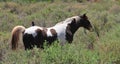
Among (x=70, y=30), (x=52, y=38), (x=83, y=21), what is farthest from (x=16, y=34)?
(x=83, y=21)

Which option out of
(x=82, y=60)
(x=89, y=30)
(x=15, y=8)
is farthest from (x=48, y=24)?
(x=15, y=8)

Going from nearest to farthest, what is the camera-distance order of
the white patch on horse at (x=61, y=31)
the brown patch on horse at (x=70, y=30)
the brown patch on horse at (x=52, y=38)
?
the brown patch on horse at (x=52, y=38) → the white patch on horse at (x=61, y=31) → the brown patch on horse at (x=70, y=30)

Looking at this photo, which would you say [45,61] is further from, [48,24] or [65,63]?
[48,24]

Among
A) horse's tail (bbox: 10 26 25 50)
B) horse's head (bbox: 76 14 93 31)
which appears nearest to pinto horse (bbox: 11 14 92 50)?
horse's tail (bbox: 10 26 25 50)

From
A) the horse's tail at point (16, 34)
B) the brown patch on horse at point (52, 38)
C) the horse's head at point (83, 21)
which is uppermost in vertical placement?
the horse's tail at point (16, 34)

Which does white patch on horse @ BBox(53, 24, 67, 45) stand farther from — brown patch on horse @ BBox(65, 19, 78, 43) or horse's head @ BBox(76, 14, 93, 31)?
horse's head @ BBox(76, 14, 93, 31)

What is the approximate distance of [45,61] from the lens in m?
6.91

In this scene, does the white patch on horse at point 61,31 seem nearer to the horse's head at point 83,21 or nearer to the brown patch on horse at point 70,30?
the brown patch on horse at point 70,30

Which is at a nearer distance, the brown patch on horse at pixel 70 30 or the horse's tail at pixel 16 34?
the horse's tail at pixel 16 34

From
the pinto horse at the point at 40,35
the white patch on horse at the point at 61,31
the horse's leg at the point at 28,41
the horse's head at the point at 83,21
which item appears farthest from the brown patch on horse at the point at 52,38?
the horse's head at the point at 83,21

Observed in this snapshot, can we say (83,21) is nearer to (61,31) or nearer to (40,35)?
(61,31)

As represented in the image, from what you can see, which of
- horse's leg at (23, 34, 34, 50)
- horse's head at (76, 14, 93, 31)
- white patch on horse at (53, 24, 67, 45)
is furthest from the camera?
horse's head at (76, 14, 93, 31)

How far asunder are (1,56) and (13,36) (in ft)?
2.13

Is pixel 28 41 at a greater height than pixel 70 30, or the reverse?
pixel 28 41
